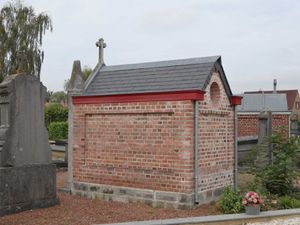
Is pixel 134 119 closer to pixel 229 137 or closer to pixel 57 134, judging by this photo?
pixel 229 137

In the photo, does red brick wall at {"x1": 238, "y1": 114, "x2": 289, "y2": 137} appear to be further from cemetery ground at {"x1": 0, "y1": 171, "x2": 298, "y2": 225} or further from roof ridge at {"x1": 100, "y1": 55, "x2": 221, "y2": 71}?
cemetery ground at {"x1": 0, "y1": 171, "x2": 298, "y2": 225}

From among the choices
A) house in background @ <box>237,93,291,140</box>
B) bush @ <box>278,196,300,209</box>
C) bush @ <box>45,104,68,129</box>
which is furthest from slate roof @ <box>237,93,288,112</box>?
bush @ <box>278,196,300,209</box>

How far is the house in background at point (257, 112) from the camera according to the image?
23062 mm

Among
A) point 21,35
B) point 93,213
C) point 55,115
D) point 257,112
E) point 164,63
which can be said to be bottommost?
point 93,213

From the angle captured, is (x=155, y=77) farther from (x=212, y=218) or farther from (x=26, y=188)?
(x=212, y=218)

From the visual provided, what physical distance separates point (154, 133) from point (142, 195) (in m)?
1.45

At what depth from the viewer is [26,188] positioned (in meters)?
8.42

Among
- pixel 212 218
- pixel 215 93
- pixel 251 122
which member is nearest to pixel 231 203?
pixel 212 218

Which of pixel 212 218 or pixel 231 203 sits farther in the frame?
pixel 231 203

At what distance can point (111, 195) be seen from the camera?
1023 centimetres

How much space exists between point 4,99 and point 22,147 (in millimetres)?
1029

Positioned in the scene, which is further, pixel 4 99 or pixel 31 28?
pixel 31 28

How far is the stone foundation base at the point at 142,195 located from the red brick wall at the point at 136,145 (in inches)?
4.7

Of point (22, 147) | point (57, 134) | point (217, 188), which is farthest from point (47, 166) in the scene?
point (57, 134)
